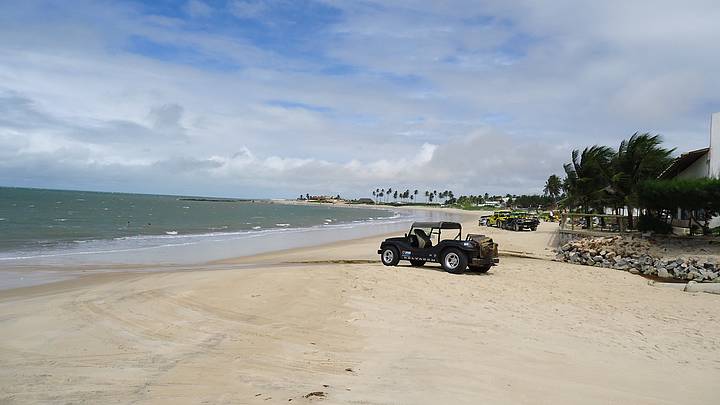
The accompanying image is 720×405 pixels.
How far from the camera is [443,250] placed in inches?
576

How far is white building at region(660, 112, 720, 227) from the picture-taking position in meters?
20.8

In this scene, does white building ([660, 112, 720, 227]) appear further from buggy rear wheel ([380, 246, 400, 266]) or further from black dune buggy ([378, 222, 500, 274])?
buggy rear wheel ([380, 246, 400, 266])

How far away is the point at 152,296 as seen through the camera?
1048cm

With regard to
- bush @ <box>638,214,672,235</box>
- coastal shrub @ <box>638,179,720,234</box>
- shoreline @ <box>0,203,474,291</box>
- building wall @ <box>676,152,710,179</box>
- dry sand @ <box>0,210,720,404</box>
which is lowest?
shoreline @ <box>0,203,474,291</box>

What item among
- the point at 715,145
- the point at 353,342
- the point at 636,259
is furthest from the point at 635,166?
the point at 353,342

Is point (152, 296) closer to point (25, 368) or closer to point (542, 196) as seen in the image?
point (25, 368)

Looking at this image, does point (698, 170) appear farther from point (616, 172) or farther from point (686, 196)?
point (686, 196)

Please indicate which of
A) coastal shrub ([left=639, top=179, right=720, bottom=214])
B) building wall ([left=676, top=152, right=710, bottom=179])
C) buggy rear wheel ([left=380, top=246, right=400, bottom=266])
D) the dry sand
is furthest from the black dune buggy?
building wall ([left=676, top=152, right=710, bottom=179])

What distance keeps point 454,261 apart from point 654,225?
11.0 m

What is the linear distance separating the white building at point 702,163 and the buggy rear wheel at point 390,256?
1446 cm


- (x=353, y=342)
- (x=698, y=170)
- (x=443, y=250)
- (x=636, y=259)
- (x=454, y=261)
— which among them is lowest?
(x=353, y=342)

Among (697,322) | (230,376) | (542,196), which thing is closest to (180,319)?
(230,376)

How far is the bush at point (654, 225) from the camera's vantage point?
64.6 ft

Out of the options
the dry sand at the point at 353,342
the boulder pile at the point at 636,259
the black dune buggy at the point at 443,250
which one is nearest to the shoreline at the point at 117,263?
the dry sand at the point at 353,342
